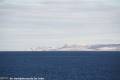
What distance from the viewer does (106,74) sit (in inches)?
167

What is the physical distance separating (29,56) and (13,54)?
0.89ft

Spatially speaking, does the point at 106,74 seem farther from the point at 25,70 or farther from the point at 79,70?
the point at 25,70

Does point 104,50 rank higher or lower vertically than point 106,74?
higher

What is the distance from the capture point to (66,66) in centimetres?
424

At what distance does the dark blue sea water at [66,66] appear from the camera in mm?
4207

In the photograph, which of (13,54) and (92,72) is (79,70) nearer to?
(92,72)

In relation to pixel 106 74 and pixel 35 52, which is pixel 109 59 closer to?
pixel 106 74

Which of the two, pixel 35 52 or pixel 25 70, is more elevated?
pixel 35 52

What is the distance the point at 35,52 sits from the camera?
4262 mm

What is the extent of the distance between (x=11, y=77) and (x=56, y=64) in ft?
2.58

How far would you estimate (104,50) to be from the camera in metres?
4.23

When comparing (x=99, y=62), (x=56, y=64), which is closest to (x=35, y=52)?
(x=56, y=64)

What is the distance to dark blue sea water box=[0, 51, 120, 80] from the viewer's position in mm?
4207

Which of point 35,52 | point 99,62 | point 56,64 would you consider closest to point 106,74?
point 99,62
